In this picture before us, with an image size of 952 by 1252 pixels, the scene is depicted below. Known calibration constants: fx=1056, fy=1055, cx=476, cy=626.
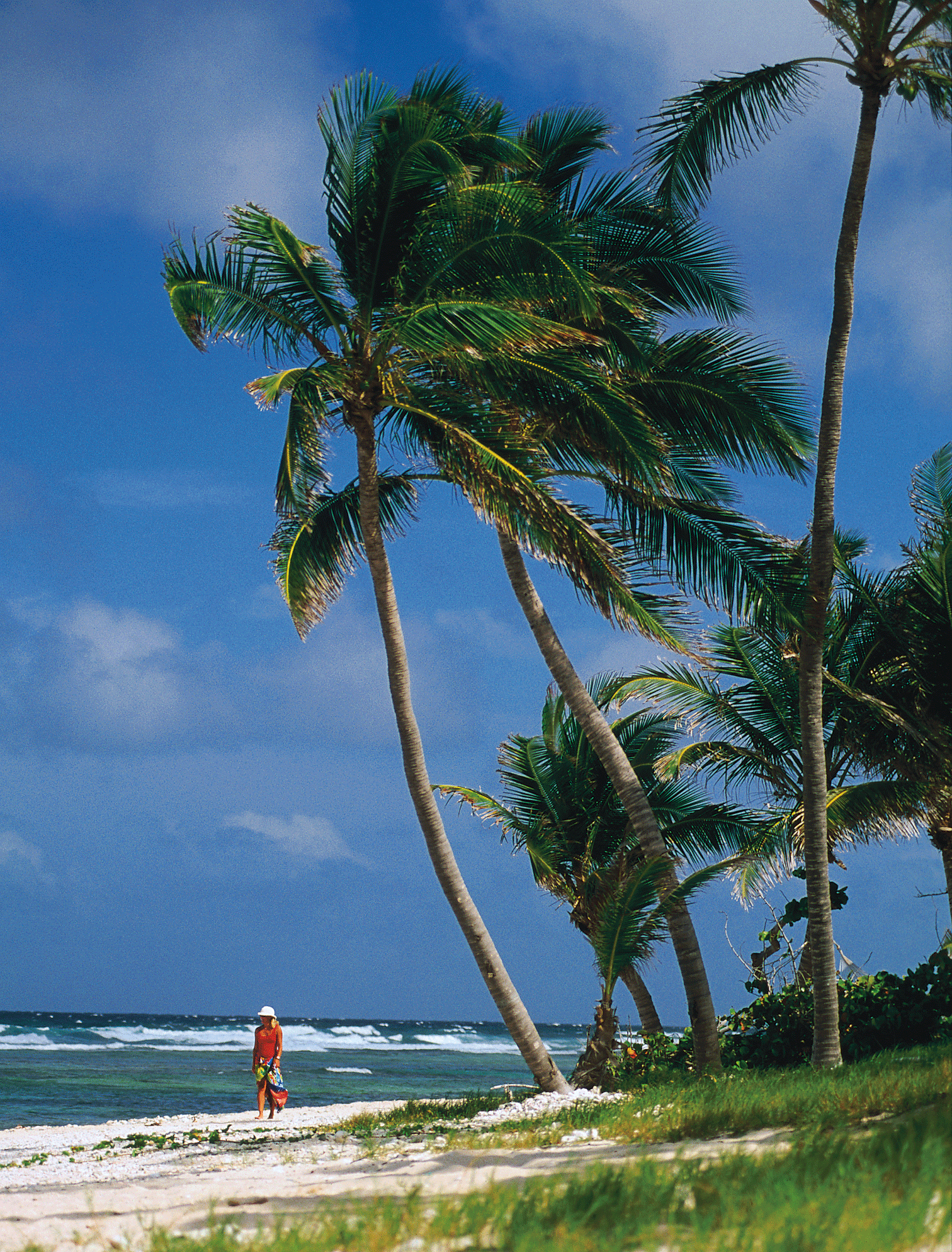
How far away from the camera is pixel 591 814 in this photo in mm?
14820

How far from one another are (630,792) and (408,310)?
18.7ft

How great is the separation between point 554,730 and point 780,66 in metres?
9.04

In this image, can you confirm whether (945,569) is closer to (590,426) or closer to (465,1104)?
(590,426)

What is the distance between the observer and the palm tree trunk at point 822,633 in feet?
31.1

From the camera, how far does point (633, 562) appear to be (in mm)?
11273

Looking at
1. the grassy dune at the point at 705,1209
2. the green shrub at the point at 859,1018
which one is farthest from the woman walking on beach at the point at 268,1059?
the grassy dune at the point at 705,1209

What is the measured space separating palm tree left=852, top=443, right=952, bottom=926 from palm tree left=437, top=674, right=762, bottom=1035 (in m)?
2.11

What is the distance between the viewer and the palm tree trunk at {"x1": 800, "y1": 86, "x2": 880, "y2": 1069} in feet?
31.1

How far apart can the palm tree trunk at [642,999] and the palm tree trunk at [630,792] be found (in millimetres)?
2587

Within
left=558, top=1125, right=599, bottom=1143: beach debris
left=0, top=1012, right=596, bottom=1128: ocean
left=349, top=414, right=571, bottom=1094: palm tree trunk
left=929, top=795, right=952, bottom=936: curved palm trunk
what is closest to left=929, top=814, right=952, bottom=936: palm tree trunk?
left=929, top=795, right=952, bottom=936: curved palm trunk

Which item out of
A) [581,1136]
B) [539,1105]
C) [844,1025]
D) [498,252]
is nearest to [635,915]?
[539,1105]

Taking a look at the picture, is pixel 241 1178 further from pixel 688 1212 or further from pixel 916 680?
pixel 916 680

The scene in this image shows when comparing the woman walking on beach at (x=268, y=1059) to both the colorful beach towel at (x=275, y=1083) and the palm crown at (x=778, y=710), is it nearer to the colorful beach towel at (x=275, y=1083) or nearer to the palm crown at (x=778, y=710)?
the colorful beach towel at (x=275, y=1083)

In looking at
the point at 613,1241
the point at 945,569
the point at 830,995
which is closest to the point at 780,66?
the point at 945,569
